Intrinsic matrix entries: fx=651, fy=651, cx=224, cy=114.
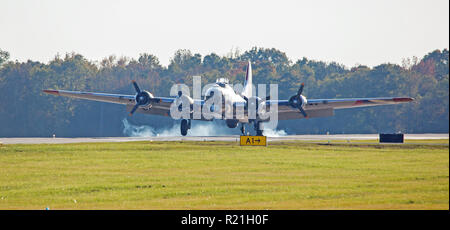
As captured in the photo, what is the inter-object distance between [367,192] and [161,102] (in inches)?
1477

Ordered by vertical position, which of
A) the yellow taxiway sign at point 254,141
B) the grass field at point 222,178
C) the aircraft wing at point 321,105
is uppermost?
the aircraft wing at point 321,105

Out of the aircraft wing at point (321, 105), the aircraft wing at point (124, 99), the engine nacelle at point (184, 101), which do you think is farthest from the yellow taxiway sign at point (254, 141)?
the aircraft wing at point (124, 99)

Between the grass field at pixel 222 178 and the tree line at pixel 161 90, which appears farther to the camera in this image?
the tree line at pixel 161 90

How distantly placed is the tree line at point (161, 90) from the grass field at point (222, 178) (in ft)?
214

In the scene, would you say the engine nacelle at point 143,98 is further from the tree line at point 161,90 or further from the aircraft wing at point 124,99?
the tree line at point 161,90

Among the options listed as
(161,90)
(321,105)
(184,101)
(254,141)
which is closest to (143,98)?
(184,101)

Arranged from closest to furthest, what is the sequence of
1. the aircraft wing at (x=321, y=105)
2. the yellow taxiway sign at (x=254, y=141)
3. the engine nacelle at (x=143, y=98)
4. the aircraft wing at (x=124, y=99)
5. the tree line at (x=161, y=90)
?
the yellow taxiway sign at (x=254, y=141) → the engine nacelle at (x=143, y=98) → the aircraft wing at (x=321, y=105) → the aircraft wing at (x=124, y=99) → the tree line at (x=161, y=90)

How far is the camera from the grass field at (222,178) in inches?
1052

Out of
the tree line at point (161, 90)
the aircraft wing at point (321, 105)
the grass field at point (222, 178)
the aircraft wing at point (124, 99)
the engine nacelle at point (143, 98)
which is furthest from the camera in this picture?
the tree line at point (161, 90)

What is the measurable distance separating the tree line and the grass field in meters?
65.4

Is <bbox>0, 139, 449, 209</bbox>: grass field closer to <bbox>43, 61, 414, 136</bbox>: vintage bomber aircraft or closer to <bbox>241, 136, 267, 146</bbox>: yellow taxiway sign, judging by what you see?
<bbox>241, 136, 267, 146</bbox>: yellow taxiway sign

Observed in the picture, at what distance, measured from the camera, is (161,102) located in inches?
2509
